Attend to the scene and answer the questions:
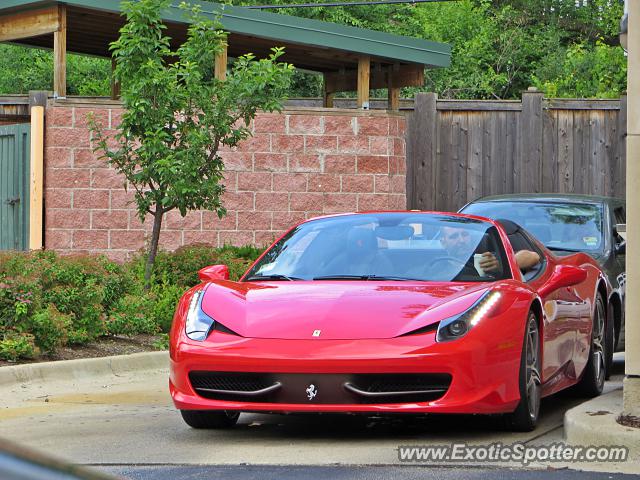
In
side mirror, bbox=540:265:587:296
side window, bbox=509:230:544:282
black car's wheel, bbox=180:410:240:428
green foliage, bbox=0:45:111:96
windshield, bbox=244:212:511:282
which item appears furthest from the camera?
green foliage, bbox=0:45:111:96

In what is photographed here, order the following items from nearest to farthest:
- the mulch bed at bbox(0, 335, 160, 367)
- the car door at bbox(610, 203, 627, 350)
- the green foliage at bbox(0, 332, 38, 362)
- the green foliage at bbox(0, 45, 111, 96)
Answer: the green foliage at bbox(0, 332, 38, 362)
the car door at bbox(610, 203, 627, 350)
the mulch bed at bbox(0, 335, 160, 367)
the green foliage at bbox(0, 45, 111, 96)

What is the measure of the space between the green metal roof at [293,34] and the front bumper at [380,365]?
986 cm

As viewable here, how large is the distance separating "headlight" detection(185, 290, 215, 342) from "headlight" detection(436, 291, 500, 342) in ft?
4.11

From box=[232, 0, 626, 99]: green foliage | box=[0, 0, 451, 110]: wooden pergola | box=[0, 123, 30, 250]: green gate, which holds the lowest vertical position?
box=[0, 123, 30, 250]: green gate

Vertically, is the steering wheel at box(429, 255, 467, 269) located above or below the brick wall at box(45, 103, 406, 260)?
below

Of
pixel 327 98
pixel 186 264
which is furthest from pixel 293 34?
pixel 186 264

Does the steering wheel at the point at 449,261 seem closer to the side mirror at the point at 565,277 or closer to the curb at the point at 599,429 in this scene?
the side mirror at the point at 565,277

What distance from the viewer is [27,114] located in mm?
15883

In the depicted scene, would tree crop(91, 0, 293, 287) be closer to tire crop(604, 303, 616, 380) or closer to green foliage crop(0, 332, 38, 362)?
→ green foliage crop(0, 332, 38, 362)

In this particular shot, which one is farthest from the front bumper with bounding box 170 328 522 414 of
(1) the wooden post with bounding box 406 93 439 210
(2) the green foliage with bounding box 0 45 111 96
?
(2) the green foliage with bounding box 0 45 111 96

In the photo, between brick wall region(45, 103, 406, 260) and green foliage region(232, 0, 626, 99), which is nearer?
brick wall region(45, 103, 406, 260)

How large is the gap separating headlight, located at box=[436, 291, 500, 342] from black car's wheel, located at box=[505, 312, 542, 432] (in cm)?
33

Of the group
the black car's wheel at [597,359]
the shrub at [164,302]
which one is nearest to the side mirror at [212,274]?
the black car's wheel at [597,359]

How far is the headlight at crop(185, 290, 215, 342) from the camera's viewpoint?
19.9 ft
